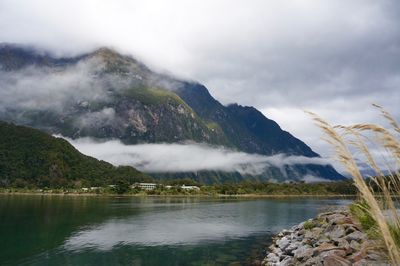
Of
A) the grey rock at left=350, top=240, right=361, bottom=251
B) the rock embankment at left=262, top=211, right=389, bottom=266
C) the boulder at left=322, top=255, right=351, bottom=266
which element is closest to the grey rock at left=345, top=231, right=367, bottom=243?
the rock embankment at left=262, top=211, right=389, bottom=266

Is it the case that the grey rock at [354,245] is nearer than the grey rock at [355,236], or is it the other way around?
the grey rock at [354,245]

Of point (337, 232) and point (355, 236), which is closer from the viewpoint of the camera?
point (355, 236)

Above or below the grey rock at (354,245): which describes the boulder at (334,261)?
below

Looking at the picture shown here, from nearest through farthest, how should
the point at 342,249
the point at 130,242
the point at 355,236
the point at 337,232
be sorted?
1. the point at 342,249
2. the point at 355,236
3. the point at 337,232
4. the point at 130,242

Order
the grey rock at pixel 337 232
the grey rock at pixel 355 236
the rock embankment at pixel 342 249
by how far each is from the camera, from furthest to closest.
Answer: the grey rock at pixel 337 232 → the grey rock at pixel 355 236 → the rock embankment at pixel 342 249

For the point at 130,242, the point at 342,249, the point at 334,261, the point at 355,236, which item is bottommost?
the point at 130,242

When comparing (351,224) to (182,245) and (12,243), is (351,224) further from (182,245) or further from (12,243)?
(12,243)

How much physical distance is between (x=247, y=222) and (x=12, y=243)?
4539cm

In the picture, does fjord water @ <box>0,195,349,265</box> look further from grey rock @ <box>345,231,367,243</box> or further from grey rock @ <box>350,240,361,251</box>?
grey rock @ <box>350,240,361,251</box>

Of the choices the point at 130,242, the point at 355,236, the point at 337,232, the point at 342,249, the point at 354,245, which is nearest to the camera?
the point at 354,245

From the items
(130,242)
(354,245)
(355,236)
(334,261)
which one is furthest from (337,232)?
(130,242)

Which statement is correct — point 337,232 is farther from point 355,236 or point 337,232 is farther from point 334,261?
point 334,261

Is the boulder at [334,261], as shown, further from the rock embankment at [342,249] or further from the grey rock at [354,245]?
the grey rock at [354,245]

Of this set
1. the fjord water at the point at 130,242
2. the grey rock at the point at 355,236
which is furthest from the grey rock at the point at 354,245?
Answer: the fjord water at the point at 130,242
